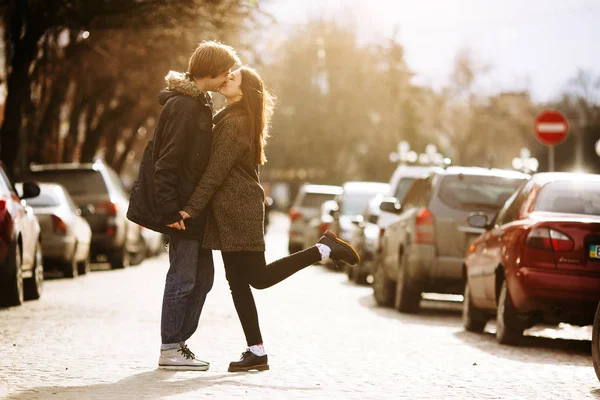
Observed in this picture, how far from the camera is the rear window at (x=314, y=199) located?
1469 inches

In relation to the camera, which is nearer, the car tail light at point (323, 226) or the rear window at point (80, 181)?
the rear window at point (80, 181)

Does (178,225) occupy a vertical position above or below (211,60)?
below

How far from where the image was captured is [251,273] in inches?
373

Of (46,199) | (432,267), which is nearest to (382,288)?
(432,267)

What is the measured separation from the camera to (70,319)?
1409cm

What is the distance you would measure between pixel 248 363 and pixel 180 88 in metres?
1.80

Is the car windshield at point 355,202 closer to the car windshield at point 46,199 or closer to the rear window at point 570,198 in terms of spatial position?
the car windshield at point 46,199

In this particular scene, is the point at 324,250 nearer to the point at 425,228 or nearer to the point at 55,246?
the point at 425,228

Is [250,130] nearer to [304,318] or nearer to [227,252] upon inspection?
[227,252]

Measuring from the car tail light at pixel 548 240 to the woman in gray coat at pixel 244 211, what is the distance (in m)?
2.80

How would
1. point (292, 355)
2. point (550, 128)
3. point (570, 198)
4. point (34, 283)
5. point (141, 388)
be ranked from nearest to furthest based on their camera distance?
point (141, 388), point (292, 355), point (570, 198), point (34, 283), point (550, 128)

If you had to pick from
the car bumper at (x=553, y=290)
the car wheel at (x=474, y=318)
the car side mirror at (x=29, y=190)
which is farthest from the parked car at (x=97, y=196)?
the car bumper at (x=553, y=290)

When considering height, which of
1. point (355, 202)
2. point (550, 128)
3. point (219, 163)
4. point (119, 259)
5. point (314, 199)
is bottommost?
point (119, 259)

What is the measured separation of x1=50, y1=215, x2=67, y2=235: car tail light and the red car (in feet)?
31.4
